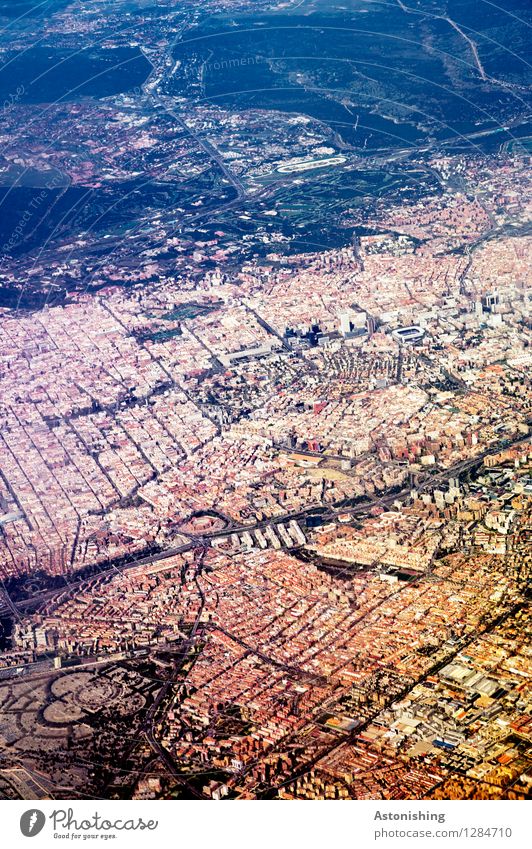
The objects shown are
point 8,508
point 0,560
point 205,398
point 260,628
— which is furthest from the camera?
point 205,398

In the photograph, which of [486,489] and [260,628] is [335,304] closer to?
[486,489]

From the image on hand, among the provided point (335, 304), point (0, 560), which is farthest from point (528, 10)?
point (0, 560)

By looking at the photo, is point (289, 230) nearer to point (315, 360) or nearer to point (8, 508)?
point (315, 360)

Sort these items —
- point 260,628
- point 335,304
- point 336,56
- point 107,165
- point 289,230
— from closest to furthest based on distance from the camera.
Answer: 1. point 260,628
2. point 335,304
3. point 289,230
4. point 107,165
5. point 336,56

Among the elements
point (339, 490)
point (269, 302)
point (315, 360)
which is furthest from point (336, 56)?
point (339, 490)

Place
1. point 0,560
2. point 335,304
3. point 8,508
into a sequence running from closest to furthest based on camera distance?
point 0,560 < point 8,508 < point 335,304

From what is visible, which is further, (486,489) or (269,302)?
(269,302)
